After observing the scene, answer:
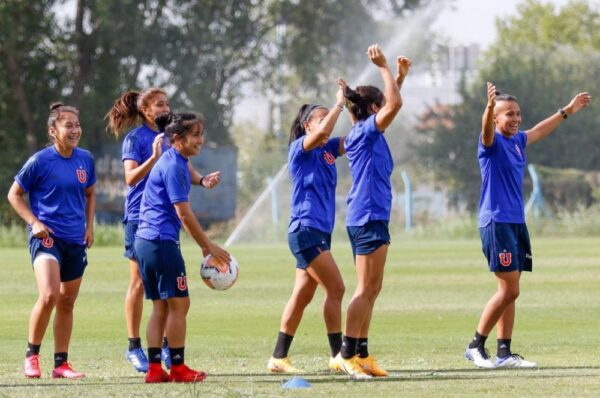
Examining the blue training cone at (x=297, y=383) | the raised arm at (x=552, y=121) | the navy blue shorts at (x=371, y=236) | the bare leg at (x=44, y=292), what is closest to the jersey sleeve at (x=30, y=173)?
the bare leg at (x=44, y=292)

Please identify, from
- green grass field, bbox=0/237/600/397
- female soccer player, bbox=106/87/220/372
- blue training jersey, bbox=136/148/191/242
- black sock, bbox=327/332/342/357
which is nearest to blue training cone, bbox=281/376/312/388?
green grass field, bbox=0/237/600/397

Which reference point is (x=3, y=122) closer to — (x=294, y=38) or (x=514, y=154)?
(x=294, y=38)

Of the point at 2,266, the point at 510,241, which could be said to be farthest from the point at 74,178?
the point at 2,266

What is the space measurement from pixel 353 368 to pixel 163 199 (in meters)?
1.81

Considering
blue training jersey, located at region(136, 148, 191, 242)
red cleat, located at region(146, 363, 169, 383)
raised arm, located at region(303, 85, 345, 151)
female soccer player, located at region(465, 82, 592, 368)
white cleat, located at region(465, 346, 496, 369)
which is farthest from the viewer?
female soccer player, located at region(465, 82, 592, 368)

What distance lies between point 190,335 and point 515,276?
13.4ft

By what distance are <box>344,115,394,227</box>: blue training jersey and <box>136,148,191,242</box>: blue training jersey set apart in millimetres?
1231

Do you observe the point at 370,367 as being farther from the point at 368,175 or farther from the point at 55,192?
the point at 55,192

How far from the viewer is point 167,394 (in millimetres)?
9422

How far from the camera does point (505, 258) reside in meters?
11.5

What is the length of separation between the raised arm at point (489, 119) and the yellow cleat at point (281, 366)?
2.26 metres

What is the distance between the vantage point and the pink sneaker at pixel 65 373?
10.8 meters

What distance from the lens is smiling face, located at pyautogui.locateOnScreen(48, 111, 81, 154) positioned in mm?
11016

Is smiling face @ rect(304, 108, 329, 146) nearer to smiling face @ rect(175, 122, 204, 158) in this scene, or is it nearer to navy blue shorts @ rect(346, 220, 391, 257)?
navy blue shorts @ rect(346, 220, 391, 257)
